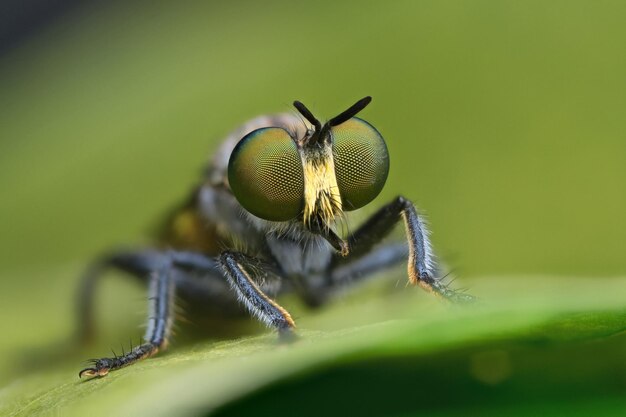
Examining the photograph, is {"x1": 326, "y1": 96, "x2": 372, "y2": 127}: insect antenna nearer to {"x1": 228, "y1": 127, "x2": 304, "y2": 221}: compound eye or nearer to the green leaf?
{"x1": 228, "y1": 127, "x2": 304, "y2": 221}: compound eye

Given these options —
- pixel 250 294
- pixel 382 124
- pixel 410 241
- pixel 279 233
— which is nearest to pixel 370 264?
pixel 279 233

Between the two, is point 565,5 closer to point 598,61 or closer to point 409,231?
point 598,61

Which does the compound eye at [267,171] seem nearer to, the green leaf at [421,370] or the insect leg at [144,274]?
the insect leg at [144,274]

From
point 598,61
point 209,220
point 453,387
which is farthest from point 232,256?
point 598,61

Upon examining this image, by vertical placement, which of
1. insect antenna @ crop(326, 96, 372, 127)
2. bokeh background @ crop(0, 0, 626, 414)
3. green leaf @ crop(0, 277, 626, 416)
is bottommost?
green leaf @ crop(0, 277, 626, 416)

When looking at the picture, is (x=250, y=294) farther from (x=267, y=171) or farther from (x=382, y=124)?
(x=382, y=124)

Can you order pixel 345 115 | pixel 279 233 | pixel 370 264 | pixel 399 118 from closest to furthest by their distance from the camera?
pixel 345 115 < pixel 279 233 < pixel 370 264 < pixel 399 118

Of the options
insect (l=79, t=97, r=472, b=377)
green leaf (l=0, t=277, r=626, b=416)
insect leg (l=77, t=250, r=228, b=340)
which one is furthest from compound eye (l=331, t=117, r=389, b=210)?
green leaf (l=0, t=277, r=626, b=416)
